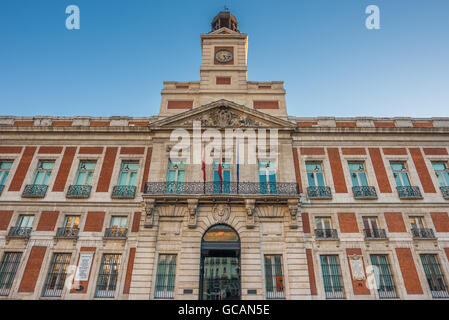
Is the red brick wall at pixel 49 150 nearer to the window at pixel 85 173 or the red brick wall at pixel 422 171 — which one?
the window at pixel 85 173

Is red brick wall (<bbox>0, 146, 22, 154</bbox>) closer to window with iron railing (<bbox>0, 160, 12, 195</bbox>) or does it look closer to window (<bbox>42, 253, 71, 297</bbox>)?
window with iron railing (<bbox>0, 160, 12, 195</bbox>)

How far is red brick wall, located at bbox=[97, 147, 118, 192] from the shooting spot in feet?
53.0

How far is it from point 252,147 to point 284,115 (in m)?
3.54

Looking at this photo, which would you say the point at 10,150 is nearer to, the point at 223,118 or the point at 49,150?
the point at 49,150

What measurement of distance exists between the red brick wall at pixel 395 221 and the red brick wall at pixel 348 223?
1.86 meters

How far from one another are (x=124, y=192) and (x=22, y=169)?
23.1 ft

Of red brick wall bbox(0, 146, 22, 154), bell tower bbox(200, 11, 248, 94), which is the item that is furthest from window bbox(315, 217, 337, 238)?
red brick wall bbox(0, 146, 22, 154)

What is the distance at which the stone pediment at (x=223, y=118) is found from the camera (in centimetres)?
1723

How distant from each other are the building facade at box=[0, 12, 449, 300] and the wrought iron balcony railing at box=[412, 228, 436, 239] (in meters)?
0.11

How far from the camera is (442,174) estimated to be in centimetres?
1692

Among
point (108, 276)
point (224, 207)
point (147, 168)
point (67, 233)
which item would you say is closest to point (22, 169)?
point (67, 233)

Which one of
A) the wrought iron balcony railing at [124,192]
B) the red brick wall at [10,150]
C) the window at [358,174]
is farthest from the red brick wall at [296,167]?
the red brick wall at [10,150]
